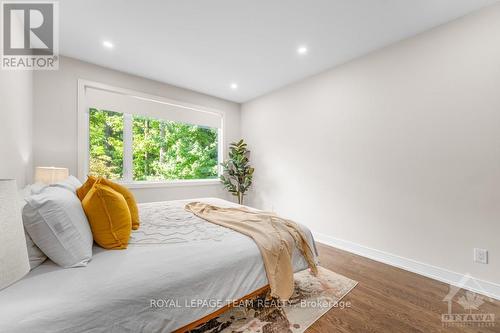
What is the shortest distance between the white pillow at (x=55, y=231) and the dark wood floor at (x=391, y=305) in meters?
1.56

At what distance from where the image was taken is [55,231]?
111 cm

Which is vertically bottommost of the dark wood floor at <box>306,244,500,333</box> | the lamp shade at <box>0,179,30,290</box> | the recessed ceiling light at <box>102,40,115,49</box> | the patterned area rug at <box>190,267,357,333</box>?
the dark wood floor at <box>306,244,500,333</box>

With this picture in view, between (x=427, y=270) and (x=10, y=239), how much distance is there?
10.6 ft

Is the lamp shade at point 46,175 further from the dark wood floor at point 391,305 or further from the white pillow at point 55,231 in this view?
the dark wood floor at point 391,305

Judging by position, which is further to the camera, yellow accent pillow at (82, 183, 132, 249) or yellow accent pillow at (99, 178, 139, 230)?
yellow accent pillow at (99, 178, 139, 230)

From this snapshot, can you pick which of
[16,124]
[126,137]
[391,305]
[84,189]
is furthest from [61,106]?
[391,305]

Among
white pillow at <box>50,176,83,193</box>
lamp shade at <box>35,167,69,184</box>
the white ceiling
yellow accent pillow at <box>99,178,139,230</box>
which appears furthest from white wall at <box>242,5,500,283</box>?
lamp shade at <box>35,167,69,184</box>

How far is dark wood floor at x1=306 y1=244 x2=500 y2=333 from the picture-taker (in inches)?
59.6

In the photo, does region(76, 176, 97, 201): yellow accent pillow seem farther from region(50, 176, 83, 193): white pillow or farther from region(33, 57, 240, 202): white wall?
region(33, 57, 240, 202): white wall

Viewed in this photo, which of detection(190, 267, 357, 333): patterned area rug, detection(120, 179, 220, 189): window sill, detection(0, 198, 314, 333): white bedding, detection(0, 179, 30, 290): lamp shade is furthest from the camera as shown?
detection(120, 179, 220, 189): window sill

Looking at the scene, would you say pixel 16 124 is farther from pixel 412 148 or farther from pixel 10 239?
pixel 412 148

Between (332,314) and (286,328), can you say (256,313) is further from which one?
(332,314)

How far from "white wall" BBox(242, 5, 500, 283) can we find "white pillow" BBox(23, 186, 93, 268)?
9.69 feet

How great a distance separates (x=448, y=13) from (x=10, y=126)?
4197 mm
